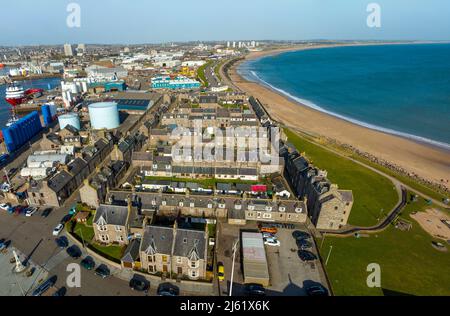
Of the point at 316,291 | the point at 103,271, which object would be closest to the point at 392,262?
the point at 316,291

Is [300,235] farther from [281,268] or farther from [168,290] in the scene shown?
[168,290]

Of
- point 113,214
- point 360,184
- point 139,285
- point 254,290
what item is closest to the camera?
point 254,290

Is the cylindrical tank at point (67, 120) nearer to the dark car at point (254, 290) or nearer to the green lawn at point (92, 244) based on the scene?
the green lawn at point (92, 244)

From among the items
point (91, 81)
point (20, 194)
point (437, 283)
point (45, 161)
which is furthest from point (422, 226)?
point (91, 81)

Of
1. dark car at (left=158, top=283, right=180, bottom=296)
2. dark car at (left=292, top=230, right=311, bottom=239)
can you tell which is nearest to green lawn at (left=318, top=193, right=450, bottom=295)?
dark car at (left=292, top=230, right=311, bottom=239)

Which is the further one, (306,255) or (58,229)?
(58,229)

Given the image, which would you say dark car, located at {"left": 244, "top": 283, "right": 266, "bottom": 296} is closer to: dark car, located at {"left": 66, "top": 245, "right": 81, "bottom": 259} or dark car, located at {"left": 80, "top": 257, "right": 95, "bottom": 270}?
dark car, located at {"left": 80, "top": 257, "right": 95, "bottom": 270}

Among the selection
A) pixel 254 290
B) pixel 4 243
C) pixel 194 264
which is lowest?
pixel 254 290

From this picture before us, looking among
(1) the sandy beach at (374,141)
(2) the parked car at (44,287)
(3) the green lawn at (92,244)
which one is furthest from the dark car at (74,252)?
(1) the sandy beach at (374,141)
